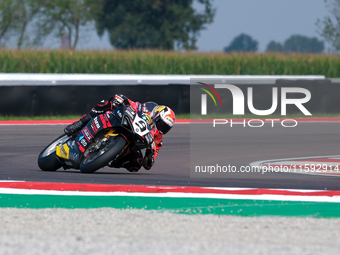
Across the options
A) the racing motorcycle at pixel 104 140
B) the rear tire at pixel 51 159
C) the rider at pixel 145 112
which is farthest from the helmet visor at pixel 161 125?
the rear tire at pixel 51 159

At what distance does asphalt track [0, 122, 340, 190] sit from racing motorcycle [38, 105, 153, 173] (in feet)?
0.81

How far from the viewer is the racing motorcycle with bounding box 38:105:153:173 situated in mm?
8555

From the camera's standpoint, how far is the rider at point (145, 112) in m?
8.84

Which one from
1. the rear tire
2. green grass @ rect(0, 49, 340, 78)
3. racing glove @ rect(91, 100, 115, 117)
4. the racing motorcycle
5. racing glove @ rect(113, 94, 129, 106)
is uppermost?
racing glove @ rect(113, 94, 129, 106)

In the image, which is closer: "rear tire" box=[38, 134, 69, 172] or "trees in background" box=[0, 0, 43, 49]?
"rear tire" box=[38, 134, 69, 172]

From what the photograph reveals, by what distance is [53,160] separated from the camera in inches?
378

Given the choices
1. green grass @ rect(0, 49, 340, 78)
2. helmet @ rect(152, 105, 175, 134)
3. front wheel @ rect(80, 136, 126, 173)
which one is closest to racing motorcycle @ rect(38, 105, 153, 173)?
front wheel @ rect(80, 136, 126, 173)

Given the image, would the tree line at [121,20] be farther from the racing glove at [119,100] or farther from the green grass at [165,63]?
the racing glove at [119,100]

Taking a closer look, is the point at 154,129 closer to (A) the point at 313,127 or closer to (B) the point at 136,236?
(B) the point at 136,236

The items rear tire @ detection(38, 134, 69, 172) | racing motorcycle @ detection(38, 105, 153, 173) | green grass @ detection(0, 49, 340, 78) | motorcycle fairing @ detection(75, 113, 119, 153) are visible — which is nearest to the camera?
racing motorcycle @ detection(38, 105, 153, 173)

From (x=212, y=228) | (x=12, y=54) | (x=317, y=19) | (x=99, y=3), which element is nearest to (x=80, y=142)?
(x=212, y=228)

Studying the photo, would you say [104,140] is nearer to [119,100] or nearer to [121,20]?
[119,100]

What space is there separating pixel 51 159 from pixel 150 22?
51.5 m

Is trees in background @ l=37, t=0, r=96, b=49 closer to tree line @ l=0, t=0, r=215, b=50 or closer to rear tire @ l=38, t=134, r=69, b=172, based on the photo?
tree line @ l=0, t=0, r=215, b=50
